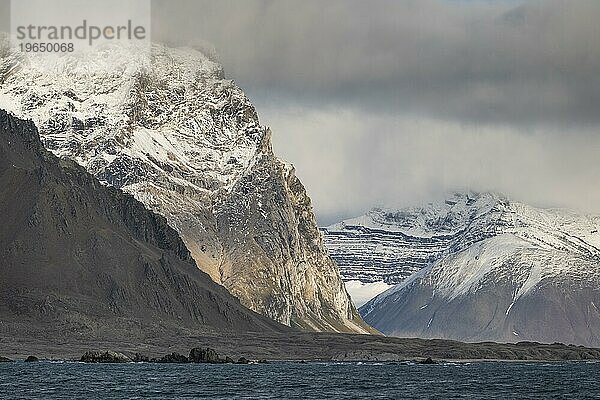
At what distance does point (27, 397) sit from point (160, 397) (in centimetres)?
1860

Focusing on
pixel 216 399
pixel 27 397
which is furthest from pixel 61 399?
pixel 216 399

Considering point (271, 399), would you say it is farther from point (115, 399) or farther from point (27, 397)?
point (27, 397)

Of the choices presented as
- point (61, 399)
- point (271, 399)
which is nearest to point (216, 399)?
point (271, 399)

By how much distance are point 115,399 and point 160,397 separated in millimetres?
7356

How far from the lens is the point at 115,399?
192m

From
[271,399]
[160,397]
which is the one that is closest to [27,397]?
[160,397]

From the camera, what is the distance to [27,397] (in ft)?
636

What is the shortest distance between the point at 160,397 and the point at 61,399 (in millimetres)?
14206

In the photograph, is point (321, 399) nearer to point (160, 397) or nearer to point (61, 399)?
point (160, 397)

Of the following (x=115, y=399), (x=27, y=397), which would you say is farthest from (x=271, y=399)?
(x=27, y=397)

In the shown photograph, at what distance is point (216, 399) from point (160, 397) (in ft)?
28.9

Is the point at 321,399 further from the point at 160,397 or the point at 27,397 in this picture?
the point at 27,397

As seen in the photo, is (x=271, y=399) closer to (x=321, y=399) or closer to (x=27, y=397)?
(x=321, y=399)

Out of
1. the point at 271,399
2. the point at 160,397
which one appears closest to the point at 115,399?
the point at 160,397
